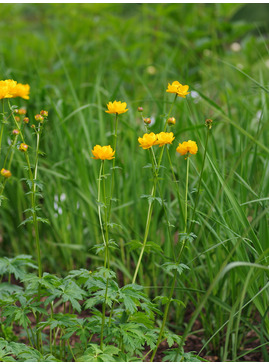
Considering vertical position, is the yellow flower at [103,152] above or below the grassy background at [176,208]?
above

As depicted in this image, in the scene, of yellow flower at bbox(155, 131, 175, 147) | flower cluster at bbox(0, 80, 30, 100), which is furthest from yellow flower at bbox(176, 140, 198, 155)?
flower cluster at bbox(0, 80, 30, 100)

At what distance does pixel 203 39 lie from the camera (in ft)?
12.1

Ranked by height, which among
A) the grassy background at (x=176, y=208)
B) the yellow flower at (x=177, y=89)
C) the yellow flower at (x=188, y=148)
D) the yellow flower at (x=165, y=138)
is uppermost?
the yellow flower at (x=177, y=89)

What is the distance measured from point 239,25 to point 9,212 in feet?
8.03

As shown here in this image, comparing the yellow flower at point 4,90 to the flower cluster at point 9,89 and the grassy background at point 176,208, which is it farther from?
the grassy background at point 176,208

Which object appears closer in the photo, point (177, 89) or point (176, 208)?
point (177, 89)

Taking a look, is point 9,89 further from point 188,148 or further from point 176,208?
point 176,208

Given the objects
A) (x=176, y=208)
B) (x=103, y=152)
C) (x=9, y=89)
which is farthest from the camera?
(x=176, y=208)

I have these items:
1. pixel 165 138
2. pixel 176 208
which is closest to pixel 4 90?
pixel 165 138

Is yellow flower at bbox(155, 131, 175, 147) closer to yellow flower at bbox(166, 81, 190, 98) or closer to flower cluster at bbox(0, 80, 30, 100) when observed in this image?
yellow flower at bbox(166, 81, 190, 98)

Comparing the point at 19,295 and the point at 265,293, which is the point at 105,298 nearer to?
the point at 19,295

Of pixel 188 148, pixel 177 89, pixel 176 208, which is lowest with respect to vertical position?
pixel 176 208

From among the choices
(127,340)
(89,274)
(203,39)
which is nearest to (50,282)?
(89,274)

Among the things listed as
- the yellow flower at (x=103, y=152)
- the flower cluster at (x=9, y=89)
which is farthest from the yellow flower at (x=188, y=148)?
the flower cluster at (x=9, y=89)
